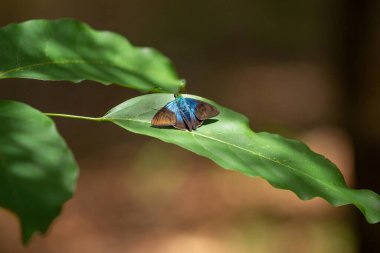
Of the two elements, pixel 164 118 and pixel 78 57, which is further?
pixel 164 118

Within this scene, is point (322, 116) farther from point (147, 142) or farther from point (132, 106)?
point (132, 106)

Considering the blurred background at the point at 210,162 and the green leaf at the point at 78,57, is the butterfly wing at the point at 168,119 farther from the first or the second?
the blurred background at the point at 210,162

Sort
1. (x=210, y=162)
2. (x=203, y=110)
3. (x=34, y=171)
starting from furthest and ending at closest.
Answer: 1. (x=210, y=162)
2. (x=203, y=110)
3. (x=34, y=171)

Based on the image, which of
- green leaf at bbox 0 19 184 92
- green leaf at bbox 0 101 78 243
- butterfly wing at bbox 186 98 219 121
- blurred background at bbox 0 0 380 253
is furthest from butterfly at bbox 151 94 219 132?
blurred background at bbox 0 0 380 253

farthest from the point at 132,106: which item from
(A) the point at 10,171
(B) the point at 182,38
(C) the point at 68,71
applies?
(B) the point at 182,38

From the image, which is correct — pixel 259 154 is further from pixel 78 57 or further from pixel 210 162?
pixel 210 162

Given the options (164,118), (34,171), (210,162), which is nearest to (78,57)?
(164,118)

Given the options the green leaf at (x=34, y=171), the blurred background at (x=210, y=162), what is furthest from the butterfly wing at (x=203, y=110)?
the blurred background at (x=210, y=162)
